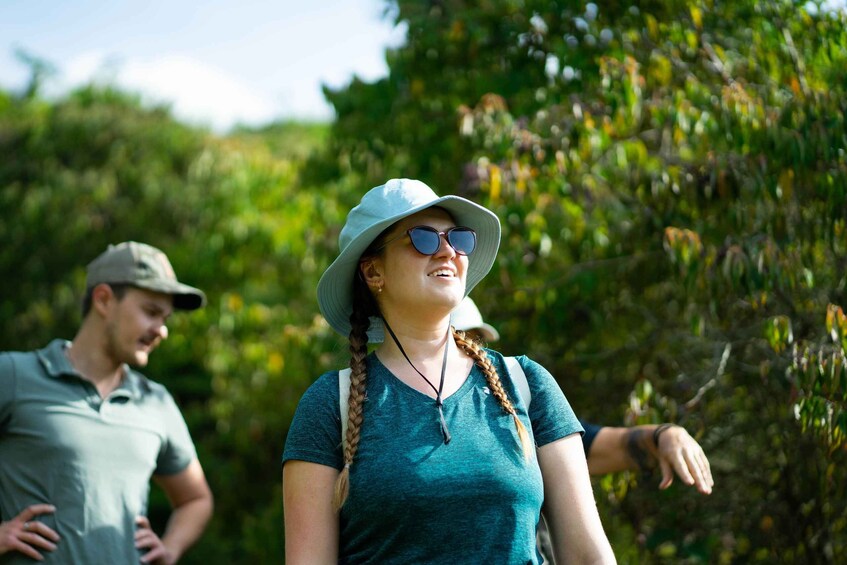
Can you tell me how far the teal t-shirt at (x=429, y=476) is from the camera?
228 cm

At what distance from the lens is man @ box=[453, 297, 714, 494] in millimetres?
2783

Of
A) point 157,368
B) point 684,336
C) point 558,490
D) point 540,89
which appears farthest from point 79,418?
point 157,368

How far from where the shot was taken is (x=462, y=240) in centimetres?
261

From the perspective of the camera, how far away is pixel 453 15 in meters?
6.53

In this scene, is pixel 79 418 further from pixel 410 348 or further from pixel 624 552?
pixel 624 552

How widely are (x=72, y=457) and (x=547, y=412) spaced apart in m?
1.94

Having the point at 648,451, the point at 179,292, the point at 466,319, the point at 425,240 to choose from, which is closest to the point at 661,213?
the point at 466,319

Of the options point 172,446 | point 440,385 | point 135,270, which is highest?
point 135,270

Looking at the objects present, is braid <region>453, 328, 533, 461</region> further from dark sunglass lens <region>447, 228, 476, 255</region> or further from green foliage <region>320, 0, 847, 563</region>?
green foliage <region>320, 0, 847, 563</region>

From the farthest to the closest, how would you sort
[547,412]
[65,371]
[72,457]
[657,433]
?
[65,371]
[72,457]
[657,433]
[547,412]

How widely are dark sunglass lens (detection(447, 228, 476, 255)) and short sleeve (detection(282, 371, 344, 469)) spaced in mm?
482

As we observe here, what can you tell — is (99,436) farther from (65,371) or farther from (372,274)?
(372,274)

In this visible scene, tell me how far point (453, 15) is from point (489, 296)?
197 centimetres

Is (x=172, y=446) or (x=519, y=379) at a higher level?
(x=519, y=379)
